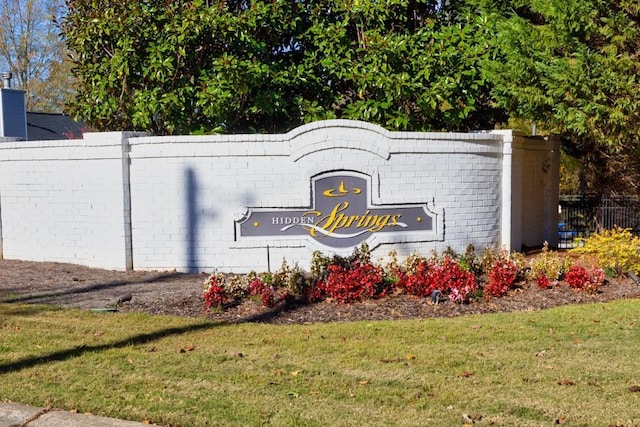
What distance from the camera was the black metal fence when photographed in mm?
17781

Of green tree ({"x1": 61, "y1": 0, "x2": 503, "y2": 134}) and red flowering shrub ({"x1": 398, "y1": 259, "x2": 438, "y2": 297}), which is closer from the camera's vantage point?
red flowering shrub ({"x1": 398, "y1": 259, "x2": 438, "y2": 297})

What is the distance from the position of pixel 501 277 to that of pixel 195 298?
407 centimetres

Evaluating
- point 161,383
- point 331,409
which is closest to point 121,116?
point 161,383

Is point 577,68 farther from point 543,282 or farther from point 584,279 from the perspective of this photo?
point 543,282

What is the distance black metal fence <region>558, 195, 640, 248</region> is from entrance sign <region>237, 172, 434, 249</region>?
7.54m

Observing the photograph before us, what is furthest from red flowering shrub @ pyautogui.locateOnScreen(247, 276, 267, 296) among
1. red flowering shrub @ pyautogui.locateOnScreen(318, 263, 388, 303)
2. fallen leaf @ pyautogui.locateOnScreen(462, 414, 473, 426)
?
fallen leaf @ pyautogui.locateOnScreen(462, 414, 473, 426)

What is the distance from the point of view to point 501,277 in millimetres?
9797

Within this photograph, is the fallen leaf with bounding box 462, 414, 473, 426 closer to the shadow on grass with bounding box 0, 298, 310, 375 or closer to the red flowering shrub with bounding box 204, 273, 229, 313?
the shadow on grass with bounding box 0, 298, 310, 375

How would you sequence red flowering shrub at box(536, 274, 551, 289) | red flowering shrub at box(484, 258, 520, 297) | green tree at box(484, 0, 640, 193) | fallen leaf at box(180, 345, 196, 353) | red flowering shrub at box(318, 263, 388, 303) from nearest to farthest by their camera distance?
1. fallen leaf at box(180, 345, 196, 353)
2. red flowering shrub at box(318, 263, 388, 303)
3. red flowering shrub at box(484, 258, 520, 297)
4. red flowering shrub at box(536, 274, 551, 289)
5. green tree at box(484, 0, 640, 193)

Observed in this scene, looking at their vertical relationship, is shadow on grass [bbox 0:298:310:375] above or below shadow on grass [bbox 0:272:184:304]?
below

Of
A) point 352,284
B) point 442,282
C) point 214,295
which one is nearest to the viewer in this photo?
point 214,295

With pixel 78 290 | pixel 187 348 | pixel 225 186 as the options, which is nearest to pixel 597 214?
pixel 225 186

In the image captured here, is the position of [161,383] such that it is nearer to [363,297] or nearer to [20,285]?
[363,297]

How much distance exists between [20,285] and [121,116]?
15.3ft
